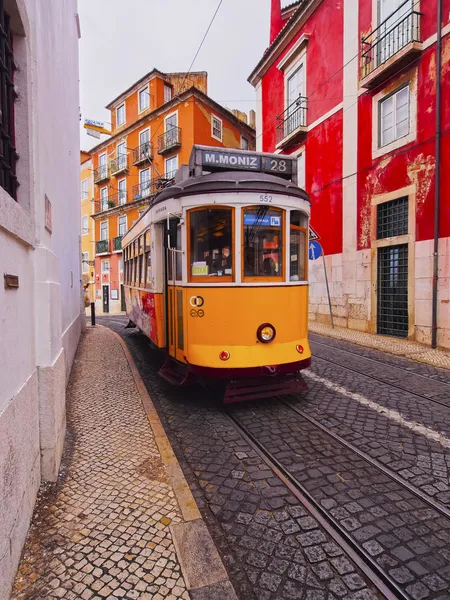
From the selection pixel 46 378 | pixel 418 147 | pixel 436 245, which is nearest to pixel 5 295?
pixel 46 378

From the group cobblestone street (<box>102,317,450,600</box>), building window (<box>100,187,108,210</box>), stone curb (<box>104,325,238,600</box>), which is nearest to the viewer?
stone curb (<box>104,325,238,600</box>)

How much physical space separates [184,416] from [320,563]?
2720 millimetres

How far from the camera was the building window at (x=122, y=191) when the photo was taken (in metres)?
28.6

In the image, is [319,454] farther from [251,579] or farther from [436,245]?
[436,245]

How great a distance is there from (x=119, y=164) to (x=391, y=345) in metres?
25.9

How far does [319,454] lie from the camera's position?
369 cm

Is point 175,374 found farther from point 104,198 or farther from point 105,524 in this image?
point 104,198

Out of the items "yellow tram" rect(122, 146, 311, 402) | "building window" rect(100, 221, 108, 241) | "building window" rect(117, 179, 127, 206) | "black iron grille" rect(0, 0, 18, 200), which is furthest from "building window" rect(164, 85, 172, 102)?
"black iron grille" rect(0, 0, 18, 200)

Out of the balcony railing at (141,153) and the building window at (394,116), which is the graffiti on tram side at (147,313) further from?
the balcony railing at (141,153)

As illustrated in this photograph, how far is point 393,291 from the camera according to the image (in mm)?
10898

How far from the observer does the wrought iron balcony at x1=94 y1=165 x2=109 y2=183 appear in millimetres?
30516

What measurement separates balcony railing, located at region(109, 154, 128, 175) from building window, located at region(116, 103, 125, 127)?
270 centimetres

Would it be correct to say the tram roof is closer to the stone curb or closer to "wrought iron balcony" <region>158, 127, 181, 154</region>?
the stone curb

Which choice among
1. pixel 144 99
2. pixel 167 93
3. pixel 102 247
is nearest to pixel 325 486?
pixel 167 93
